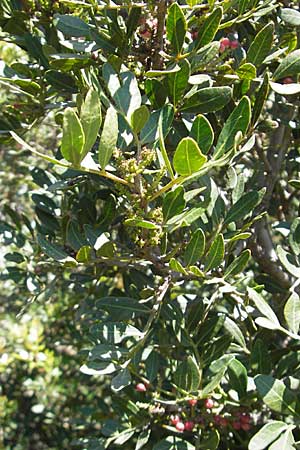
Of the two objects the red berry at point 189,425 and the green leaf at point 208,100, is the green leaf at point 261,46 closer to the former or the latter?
the green leaf at point 208,100

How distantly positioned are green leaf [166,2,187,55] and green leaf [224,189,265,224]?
12.1 inches

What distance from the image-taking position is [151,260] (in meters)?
1.10

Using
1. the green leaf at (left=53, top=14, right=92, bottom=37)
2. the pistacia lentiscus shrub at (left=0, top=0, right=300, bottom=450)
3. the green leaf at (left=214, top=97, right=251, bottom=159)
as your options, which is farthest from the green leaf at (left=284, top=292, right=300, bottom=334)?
the green leaf at (left=53, top=14, right=92, bottom=37)

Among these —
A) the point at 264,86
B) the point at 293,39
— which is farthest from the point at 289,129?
the point at 264,86

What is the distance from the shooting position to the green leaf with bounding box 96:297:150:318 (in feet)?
4.00

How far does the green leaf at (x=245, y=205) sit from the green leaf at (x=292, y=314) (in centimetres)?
18

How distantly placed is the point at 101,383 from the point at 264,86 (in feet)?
5.55

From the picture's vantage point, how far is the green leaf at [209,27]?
94 cm

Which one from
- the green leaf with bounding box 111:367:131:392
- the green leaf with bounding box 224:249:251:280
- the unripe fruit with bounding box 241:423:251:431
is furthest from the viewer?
the unripe fruit with bounding box 241:423:251:431

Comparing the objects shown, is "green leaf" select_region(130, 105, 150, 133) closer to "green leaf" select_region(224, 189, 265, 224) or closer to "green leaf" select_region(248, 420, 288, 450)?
"green leaf" select_region(224, 189, 265, 224)

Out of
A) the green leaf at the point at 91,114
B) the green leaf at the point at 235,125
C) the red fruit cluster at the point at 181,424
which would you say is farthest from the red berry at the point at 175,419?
the green leaf at the point at 91,114

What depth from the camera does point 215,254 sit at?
3.46ft

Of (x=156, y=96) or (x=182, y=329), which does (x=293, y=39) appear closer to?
(x=156, y=96)

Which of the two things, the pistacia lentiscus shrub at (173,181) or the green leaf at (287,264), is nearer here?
the pistacia lentiscus shrub at (173,181)
